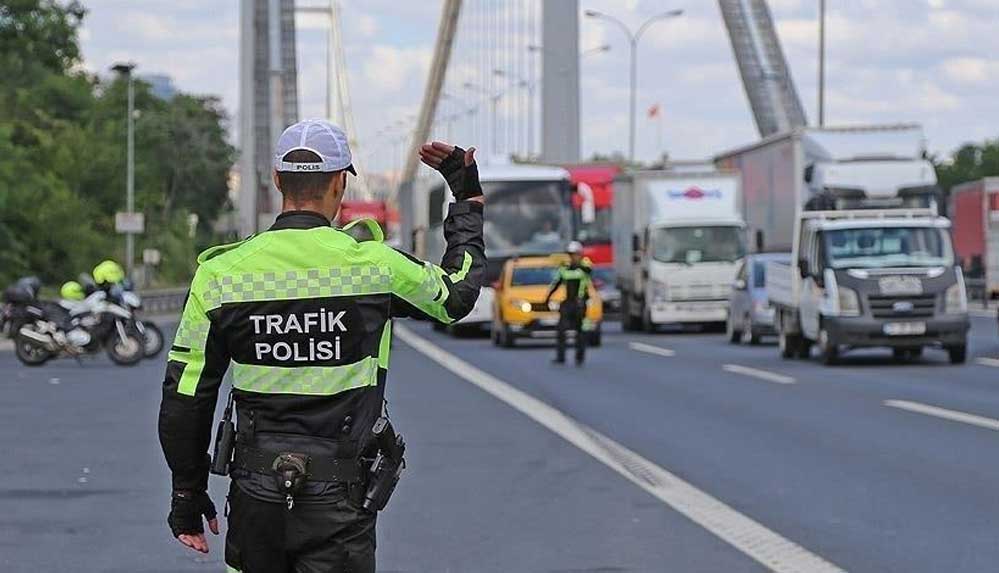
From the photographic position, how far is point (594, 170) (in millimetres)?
A: 52906

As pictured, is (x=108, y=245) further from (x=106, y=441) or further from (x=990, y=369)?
(x=106, y=441)

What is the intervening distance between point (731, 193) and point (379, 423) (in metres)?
38.5

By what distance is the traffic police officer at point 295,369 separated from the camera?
5.18 meters

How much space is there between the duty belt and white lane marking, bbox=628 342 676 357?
2801 cm

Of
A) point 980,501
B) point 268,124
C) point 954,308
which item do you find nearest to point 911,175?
point 954,308

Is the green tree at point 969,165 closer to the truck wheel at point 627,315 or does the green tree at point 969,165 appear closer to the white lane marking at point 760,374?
the truck wheel at point 627,315

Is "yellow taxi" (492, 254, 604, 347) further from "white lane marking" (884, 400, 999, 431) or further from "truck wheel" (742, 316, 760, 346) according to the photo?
"white lane marking" (884, 400, 999, 431)

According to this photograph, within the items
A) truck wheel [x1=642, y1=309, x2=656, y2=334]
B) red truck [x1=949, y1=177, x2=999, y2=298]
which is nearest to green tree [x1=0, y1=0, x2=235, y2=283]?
truck wheel [x1=642, y1=309, x2=656, y2=334]

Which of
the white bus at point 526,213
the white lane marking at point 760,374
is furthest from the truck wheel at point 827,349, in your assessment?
the white bus at point 526,213

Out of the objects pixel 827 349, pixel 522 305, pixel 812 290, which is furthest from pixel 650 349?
pixel 827 349

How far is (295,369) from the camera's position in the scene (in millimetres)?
5250

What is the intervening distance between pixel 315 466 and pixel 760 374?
21767mm

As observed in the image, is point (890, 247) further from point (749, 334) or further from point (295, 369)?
point (295, 369)

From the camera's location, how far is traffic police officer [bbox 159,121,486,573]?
5.18 metres
